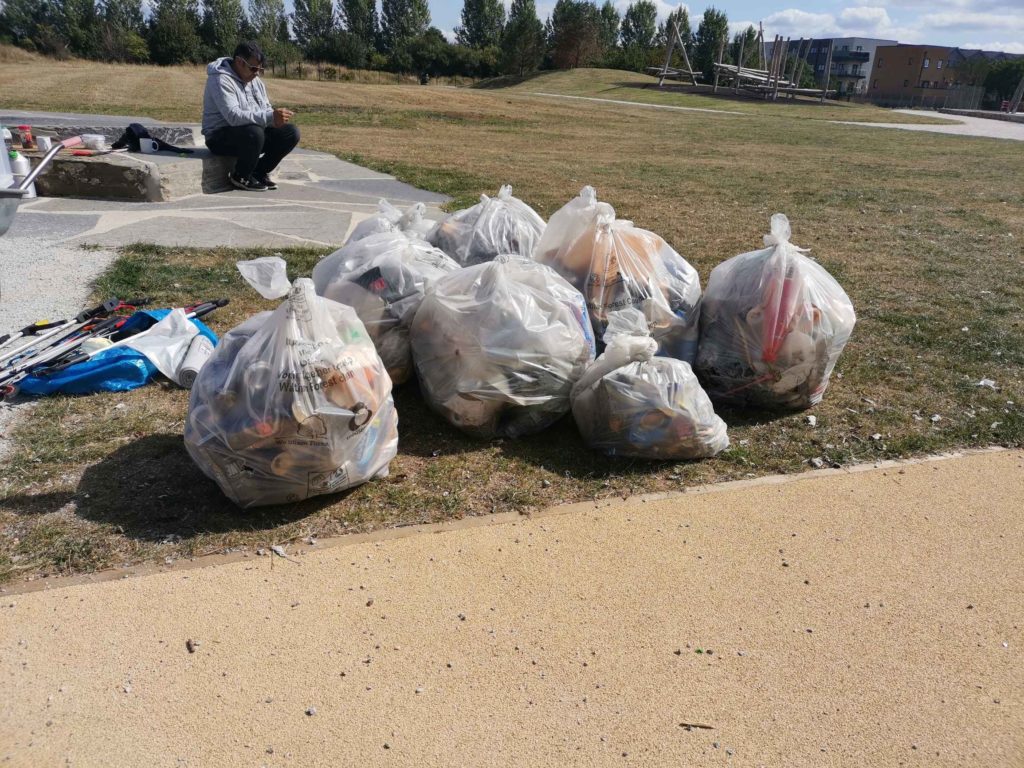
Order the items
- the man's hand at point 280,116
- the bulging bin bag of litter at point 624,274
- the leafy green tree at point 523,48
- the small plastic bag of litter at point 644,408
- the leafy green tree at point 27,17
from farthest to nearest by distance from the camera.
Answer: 1. the leafy green tree at point 523,48
2. the leafy green tree at point 27,17
3. the man's hand at point 280,116
4. the bulging bin bag of litter at point 624,274
5. the small plastic bag of litter at point 644,408

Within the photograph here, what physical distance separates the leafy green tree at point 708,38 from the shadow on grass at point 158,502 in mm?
56223

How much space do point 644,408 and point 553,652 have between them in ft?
4.11

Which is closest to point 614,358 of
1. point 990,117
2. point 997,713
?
point 997,713

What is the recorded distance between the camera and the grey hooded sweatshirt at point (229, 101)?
7391 millimetres

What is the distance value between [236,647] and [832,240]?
7076 mm

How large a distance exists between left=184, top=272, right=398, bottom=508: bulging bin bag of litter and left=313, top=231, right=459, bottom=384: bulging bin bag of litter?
65 centimetres

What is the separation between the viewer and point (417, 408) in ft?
11.9

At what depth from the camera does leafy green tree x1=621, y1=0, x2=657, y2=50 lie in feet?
216

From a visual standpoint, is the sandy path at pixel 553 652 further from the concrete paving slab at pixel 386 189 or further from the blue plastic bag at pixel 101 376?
the concrete paving slab at pixel 386 189

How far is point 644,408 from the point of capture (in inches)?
125

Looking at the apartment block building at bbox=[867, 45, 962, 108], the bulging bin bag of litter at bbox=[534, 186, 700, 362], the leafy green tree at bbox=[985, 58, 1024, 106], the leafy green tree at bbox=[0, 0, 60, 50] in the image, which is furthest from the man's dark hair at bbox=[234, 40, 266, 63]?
the apartment block building at bbox=[867, 45, 962, 108]

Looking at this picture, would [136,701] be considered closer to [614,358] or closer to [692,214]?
[614,358]

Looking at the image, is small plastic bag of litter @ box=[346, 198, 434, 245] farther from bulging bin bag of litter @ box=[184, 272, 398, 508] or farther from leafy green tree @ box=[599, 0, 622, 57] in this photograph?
leafy green tree @ box=[599, 0, 622, 57]

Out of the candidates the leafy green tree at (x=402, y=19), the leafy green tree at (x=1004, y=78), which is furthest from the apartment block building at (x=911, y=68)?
the leafy green tree at (x=402, y=19)
